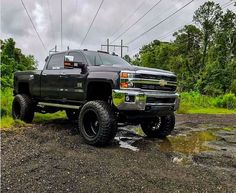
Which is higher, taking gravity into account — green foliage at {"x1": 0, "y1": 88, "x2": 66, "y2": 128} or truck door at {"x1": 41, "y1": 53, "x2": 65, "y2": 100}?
truck door at {"x1": 41, "y1": 53, "x2": 65, "y2": 100}

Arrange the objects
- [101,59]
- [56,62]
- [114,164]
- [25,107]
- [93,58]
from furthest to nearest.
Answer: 1. [25,107]
2. [56,62]
3. [101,59]
4. [93,58]
5. [114,164]

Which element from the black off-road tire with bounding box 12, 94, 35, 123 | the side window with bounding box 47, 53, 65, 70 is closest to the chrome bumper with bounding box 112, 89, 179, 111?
the side window with bounding box 47, 53, 65, 70

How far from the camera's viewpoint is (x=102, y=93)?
827 centimetres

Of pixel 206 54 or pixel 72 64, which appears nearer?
pixel 72 64

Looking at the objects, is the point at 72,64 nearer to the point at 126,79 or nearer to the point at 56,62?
the point at 126,79

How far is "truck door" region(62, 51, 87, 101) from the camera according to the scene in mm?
8281

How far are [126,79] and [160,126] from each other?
246 cm

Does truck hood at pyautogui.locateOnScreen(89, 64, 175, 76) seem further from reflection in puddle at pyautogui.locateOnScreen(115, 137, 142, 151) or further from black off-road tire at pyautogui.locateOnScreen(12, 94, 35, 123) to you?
black off-road tire at pyautogui.locateOnScreen(12, 94, 35, 123)

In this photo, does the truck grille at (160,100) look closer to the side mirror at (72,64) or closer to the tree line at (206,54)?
the side mirror at (72,64)

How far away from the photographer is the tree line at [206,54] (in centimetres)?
4391

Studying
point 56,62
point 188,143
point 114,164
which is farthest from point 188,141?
point 56,62


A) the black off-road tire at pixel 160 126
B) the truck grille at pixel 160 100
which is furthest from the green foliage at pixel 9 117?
the truck grille at pixel 160 100

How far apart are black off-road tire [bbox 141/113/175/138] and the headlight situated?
2.08 m

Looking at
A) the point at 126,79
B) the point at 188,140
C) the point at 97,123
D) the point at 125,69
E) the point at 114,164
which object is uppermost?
the point at 125,69
